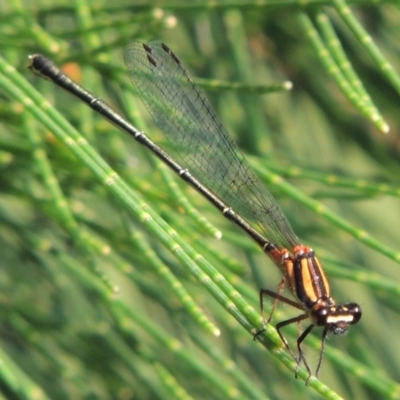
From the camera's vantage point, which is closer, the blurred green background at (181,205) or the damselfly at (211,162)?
the blurred green background at (181,205)

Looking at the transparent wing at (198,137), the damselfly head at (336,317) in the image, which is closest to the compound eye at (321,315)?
the damselfly head at (336,317)

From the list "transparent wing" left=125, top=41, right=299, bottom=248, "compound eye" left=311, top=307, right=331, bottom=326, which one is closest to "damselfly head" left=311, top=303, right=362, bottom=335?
"compound eye" left=311, top=307, right=331, bottom=326

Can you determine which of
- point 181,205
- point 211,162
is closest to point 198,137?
point 211,162

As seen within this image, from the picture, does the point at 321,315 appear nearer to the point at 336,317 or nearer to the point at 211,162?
the point at 336,317

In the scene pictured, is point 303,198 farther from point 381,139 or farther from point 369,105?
point 381,139

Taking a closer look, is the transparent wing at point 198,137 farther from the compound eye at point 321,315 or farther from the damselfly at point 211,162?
the compound eye at point 321,315

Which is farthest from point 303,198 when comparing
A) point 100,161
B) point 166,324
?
point 166,324
